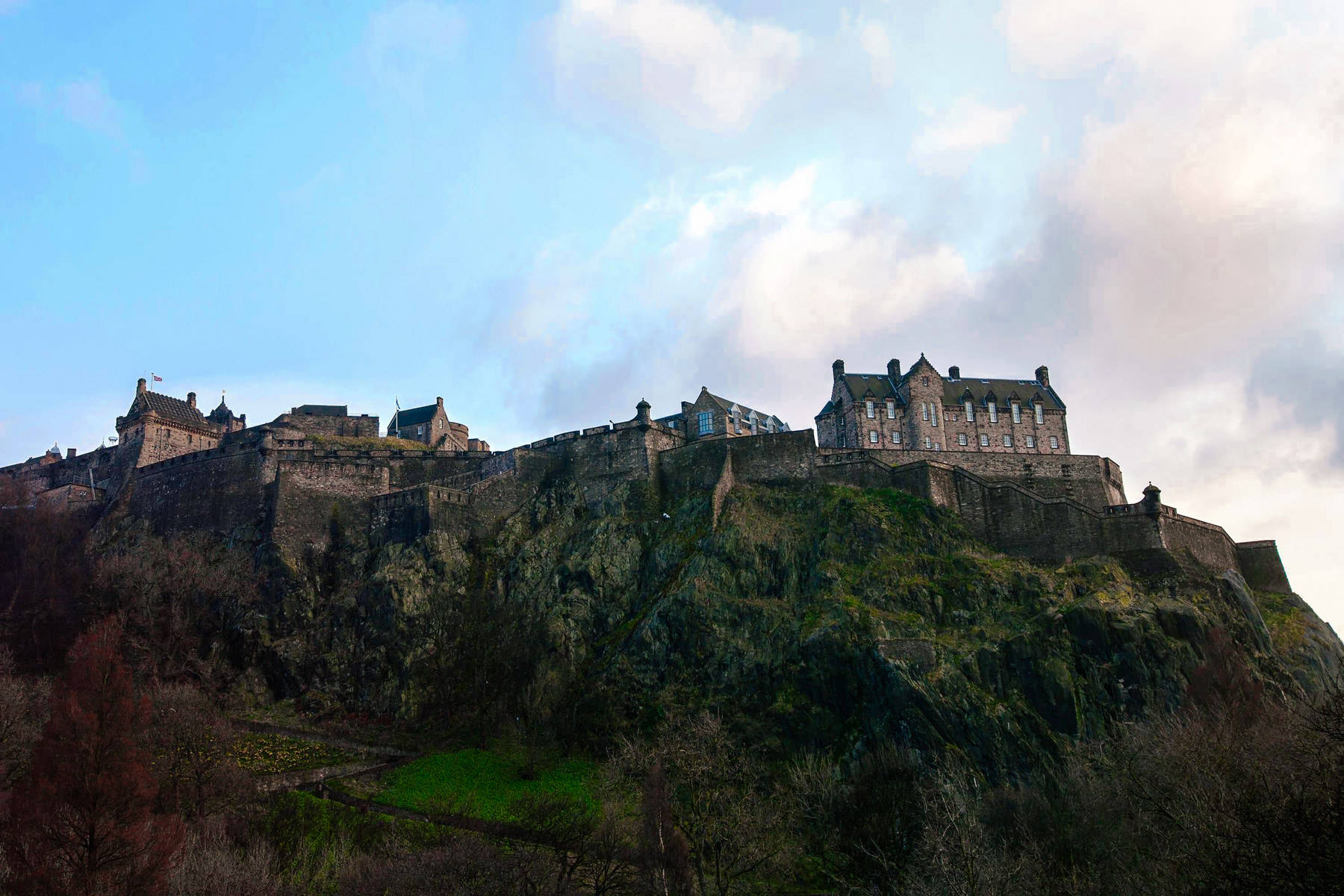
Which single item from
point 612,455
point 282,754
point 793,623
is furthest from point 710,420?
point 282,754

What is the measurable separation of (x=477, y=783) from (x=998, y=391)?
130ft

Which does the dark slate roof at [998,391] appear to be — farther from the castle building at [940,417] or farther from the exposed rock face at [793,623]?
the exposed rock face at [793,623]

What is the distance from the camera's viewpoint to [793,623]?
4447 centimetres

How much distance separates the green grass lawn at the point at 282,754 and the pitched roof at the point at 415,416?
34394 mm

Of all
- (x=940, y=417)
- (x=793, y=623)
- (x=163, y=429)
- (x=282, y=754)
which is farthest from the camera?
(x=163, y=429)

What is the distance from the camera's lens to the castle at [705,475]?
166 ft

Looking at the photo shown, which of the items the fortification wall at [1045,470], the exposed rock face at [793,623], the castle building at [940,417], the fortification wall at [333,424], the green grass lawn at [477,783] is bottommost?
the green grass lawn at [477,783]

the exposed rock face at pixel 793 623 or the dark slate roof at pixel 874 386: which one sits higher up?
the dark slate roof at pixel 874 386

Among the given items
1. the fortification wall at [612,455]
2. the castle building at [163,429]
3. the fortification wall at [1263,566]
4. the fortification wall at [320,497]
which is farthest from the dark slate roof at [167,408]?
the fortification wall at [1263,566]

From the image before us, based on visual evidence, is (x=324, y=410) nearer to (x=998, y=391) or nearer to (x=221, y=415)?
(x=221, y=415)

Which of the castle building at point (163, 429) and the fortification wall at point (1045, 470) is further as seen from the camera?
the castle building at point (163, 429)

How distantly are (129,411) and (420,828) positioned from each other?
46022mm

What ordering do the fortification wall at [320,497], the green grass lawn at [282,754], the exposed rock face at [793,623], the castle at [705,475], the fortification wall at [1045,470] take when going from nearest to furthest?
the green grass lawn at [282,754] < the exposed rock face at [793,623] < the castle at [705,475] < the fortification wall at [320,497] < the fortification wall at [1045,470]

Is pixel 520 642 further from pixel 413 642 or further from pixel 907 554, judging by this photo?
pixel 907 554
